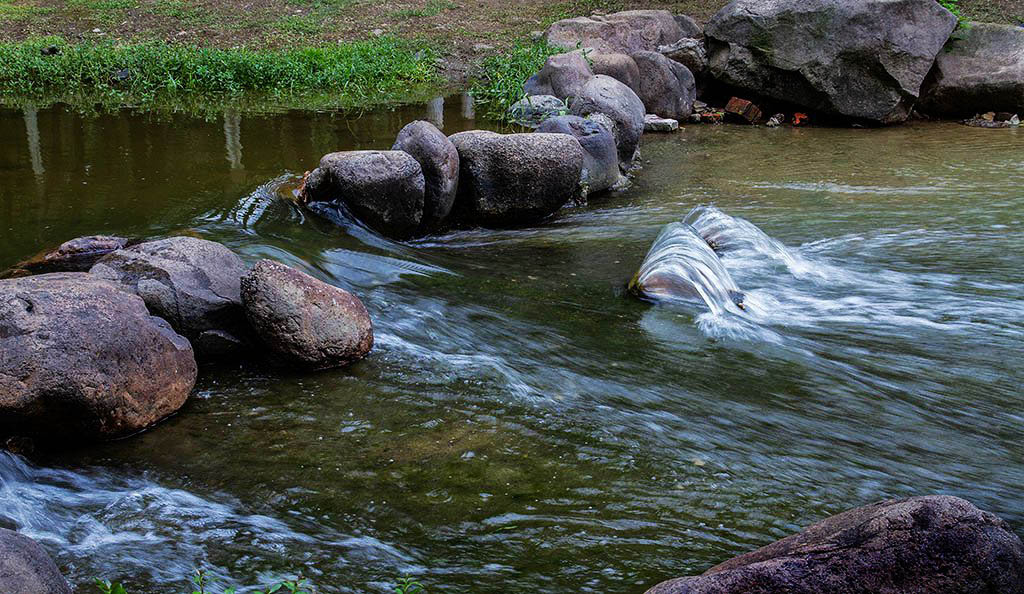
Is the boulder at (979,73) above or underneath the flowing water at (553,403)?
above

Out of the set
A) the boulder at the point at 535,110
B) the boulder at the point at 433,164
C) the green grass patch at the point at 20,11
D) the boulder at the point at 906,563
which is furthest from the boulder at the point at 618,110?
the green grass patch at the point at 20,11

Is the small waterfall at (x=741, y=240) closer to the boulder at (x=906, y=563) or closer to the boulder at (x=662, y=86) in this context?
the boulder at (x=906, y=563)

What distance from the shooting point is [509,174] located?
7395 mm

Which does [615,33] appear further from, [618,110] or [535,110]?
[618,110]

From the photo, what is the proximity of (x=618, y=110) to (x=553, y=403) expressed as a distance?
5819 mm

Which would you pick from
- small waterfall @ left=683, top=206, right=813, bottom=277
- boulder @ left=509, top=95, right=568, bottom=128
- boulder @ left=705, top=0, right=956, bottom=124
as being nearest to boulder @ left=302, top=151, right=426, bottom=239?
small waterfall @ left=683, top=206, right=813, bottom=277

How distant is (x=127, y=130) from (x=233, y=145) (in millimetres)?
1531

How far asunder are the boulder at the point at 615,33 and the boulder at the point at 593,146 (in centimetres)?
484

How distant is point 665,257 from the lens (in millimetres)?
6043

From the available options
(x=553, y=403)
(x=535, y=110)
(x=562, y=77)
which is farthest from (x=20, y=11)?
(x=553, y=403)

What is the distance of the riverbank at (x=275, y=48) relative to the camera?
12727mm

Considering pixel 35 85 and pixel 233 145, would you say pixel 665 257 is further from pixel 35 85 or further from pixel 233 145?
pixel 35 85

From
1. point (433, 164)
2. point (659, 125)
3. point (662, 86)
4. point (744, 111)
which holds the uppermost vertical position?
point (662, 86)

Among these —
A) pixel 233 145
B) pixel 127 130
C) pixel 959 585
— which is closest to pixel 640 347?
pixel 959 585
